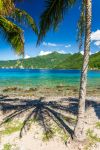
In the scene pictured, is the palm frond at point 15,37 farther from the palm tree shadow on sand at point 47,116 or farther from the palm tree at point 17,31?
the palm tree shadow on sand at point 47,116

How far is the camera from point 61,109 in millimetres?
16547

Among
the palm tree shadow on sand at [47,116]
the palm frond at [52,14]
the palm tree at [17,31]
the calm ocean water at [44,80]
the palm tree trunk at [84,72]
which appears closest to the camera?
the palm tree trunk at [84,72]

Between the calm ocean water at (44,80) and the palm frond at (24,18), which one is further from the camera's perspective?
the calm ocean water at (44,80)

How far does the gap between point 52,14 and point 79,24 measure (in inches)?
61.6

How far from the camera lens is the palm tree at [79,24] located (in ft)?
34.4

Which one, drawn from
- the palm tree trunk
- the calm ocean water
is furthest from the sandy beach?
the calm ocean water

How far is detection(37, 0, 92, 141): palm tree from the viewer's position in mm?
10500

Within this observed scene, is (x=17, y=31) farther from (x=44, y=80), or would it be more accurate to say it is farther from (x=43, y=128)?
(x=44, y=80)

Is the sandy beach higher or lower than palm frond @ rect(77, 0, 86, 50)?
lower

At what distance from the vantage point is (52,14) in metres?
11.7

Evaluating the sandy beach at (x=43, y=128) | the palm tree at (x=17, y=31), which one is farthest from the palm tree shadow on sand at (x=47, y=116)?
the palm tree at (x=17, y=31)

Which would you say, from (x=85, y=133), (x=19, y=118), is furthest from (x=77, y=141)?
(x=19, y=118)

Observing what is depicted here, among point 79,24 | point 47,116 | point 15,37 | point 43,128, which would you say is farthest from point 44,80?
point 79,24

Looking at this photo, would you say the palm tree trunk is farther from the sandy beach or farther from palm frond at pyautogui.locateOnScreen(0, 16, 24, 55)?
palm frond at pyautogui.locateOnScreen(0, 16, 24, 55)
